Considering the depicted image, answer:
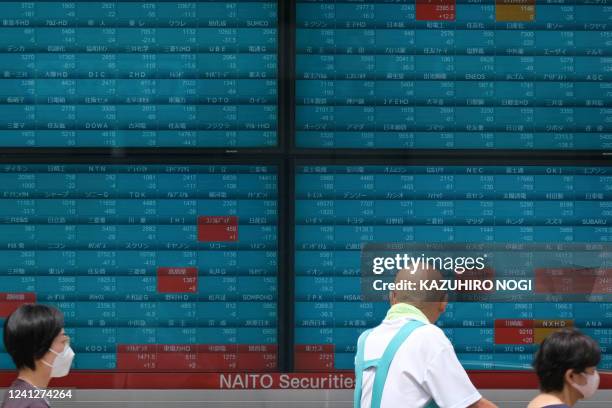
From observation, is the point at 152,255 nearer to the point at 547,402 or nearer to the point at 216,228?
the point at 216,228

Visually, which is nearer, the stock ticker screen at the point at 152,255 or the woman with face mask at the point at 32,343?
the woman with face mask at the point at 32,343

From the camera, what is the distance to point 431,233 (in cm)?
628

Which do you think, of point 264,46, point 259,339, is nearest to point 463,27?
point 264,46

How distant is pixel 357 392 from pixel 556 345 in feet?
3.41

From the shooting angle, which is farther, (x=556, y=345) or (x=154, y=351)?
(x=154, y=351)

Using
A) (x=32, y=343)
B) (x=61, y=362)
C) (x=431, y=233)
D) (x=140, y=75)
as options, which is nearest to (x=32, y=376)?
(x=32, y=343)

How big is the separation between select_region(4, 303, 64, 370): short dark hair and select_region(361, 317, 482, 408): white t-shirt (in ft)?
4.63

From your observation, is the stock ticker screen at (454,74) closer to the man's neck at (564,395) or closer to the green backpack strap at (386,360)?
the green backpack strap at (386,360)

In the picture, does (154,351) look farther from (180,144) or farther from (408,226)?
(408,226)

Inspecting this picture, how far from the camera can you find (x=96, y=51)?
629cm

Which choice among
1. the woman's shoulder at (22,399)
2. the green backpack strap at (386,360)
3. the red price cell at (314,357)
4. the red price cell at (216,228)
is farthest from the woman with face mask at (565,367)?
the red price cell at (216,228)

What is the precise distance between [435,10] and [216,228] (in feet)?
5.81

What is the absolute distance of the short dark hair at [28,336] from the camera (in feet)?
14.0

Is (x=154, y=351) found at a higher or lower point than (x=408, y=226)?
lower
